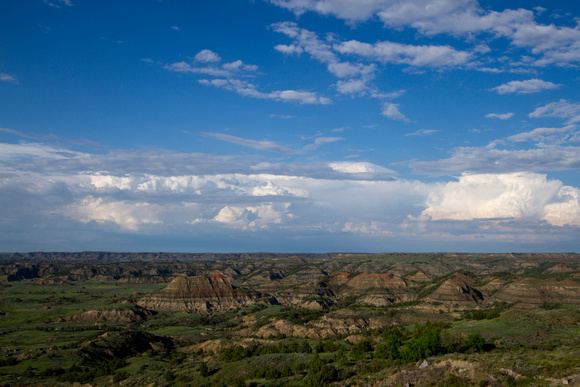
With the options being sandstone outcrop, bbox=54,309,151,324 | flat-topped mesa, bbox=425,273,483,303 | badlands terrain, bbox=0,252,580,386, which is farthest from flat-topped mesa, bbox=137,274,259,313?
flat-topped mesa, bbox=425,273,483,303

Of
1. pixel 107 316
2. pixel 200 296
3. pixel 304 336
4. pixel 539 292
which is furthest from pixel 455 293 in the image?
pixel 107 316

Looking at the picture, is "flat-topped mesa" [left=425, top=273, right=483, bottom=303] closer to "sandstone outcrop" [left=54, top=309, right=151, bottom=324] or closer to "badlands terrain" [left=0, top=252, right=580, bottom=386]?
"badlands terrain" [left=0, top=252, right=580, bottom=386]

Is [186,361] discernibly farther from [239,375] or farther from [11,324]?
[11,324]

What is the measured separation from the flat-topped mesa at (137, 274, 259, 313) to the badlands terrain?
1.62 ft

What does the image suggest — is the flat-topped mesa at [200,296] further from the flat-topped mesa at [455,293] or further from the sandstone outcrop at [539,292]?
the sandstone outcrop at [539,292]

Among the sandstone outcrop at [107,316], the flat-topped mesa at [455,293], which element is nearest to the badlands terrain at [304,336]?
the sandstone outcrop at [107,316]

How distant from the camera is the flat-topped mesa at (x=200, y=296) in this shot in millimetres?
151500

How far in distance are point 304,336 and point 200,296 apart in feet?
259

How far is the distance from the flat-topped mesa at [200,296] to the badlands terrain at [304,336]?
0.49 m

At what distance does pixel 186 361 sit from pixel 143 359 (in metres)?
11.2

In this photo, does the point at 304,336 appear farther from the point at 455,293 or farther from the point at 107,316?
the point at 107,316

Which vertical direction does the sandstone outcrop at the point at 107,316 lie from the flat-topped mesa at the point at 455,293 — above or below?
below

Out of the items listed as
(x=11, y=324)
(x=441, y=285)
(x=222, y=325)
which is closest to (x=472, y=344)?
(x=222, y=325)

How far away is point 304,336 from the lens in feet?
292
